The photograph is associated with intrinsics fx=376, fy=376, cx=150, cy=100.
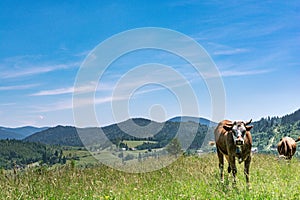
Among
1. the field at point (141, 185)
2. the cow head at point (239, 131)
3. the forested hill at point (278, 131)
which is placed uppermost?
the forested hill at point (278, 131)

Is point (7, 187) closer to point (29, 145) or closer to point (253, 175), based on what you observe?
point (253, 175)

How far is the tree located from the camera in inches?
675

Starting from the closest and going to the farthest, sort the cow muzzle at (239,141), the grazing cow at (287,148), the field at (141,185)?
the field at (141,185) < the cow muzzle at (239,141) < the grazing cow at (287,148)

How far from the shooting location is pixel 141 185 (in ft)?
36.0

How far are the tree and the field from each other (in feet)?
12.1

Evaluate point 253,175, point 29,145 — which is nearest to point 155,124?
point 253,175

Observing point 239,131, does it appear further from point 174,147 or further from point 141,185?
point 174,147

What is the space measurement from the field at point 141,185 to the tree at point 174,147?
369 cm

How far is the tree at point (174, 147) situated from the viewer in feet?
56.3

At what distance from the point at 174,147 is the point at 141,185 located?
22.7 ft

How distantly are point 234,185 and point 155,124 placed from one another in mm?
8442

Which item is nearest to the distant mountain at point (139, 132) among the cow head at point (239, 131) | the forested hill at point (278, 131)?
the cow head at point (239, 131)

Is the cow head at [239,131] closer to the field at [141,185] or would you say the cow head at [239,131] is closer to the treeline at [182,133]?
the field at [141,185]

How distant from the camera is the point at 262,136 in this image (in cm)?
18662
